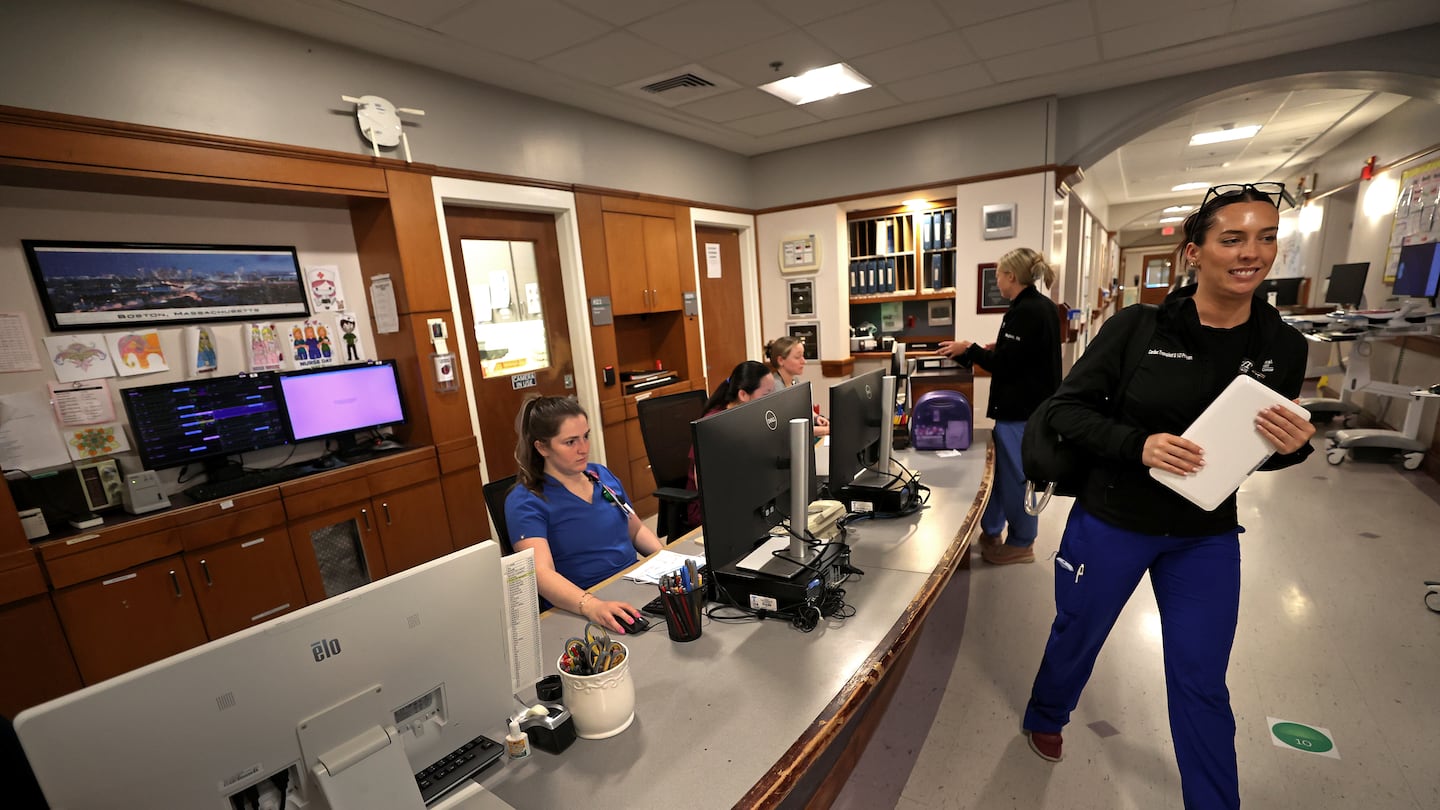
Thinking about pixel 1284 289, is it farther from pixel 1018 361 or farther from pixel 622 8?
pixel 622 8

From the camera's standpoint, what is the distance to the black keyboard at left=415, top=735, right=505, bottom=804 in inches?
40.0

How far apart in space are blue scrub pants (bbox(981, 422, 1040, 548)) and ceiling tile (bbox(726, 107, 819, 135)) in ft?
9.65

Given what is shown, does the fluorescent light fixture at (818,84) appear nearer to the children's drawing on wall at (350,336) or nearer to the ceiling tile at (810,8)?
the ceiling tile at (810,8)

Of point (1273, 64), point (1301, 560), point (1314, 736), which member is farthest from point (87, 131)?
point (1273, 64)

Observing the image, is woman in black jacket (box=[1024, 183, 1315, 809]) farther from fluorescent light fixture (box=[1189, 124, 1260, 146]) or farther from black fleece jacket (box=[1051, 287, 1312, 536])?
fluorescent light fixture (box=[1189, 124, 1260, 146])

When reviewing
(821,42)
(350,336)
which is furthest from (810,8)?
(350,336)

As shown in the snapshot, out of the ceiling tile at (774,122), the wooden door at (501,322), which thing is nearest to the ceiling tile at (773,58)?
the ceiling tile at (774,122)

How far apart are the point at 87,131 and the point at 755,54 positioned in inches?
120

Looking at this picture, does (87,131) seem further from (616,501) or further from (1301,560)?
(1301,560)

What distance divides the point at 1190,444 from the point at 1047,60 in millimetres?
3507

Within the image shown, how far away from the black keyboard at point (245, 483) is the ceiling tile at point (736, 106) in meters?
3.39

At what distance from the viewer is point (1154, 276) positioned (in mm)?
18734

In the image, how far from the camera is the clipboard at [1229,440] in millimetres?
1333

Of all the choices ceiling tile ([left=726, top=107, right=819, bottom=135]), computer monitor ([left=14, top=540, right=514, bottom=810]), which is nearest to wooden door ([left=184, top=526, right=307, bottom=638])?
computer monitor ([left=14, top=540, right=514, bottom=810])
